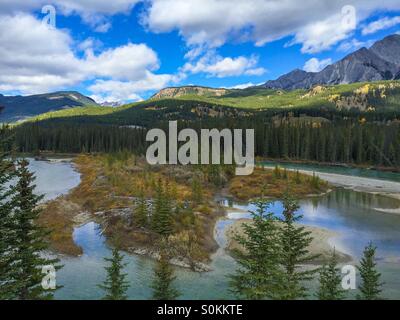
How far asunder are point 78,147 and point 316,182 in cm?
13791

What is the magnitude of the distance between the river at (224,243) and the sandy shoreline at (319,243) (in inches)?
36.1

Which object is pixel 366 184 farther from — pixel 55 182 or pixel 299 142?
pixel 55 182

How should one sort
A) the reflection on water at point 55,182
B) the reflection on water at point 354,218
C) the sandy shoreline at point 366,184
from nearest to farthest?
the reflection on water at point 354,218
the reflection on water at point 55,182
the sandy shoreline at point 366,184

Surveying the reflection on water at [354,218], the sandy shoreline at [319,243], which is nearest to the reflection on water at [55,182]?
the reflection on water at [354,218]

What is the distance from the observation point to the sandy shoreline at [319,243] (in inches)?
1645

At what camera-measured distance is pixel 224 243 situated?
47188 mm

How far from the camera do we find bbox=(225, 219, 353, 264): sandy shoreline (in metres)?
41.8

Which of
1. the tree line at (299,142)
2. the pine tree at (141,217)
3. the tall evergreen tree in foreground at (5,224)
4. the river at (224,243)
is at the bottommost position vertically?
the river at (224,243)

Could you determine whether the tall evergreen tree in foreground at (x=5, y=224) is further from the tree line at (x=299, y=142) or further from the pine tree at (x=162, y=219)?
the tree line at (x=299, y=142)

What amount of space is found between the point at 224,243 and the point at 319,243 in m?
11.4

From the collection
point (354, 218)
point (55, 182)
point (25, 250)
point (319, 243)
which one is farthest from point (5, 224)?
point (55, 182)

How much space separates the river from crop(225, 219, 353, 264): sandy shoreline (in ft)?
3.01

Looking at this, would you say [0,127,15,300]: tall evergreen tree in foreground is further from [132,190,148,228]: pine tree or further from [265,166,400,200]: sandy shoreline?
[265,166,400,200]: sandy shoreline
